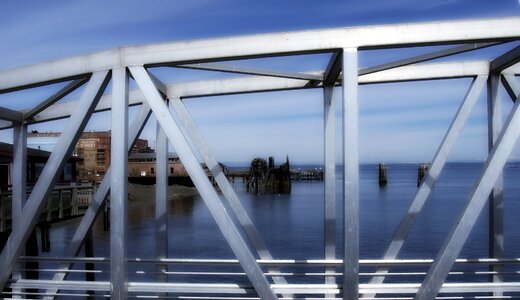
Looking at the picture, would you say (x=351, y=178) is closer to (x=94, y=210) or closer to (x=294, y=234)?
(x=94, y=210)

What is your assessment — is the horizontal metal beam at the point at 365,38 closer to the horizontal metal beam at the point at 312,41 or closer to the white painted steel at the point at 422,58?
the horizontal metal beam at the point at 312,41

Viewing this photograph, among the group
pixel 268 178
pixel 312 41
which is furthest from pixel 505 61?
pixel 268 178

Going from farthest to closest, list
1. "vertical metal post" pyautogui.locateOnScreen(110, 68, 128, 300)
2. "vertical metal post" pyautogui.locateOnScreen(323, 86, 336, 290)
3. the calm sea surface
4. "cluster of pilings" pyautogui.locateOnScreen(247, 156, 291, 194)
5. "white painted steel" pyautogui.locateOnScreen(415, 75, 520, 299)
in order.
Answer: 1. "cluster of pilings" pyautogui.locateOnScreen(247, 156, 291, 194)
2. the calm sea surface
3. "vertical metal post" pyautogui.locateOnScreen(323, 86, 336, 290)
4. "vertical metal post" pyautogui.locateOnScreen(110, 68, 128, 300)
5. "white painted steel" pyautogui.locateOnScreen(415, 75, 520, 299)

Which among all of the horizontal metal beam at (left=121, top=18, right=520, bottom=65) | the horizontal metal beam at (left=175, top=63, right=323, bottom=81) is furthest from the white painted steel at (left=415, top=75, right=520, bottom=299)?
the horizontal metal beam at (left=175, top=63, right=323, bottom=81)

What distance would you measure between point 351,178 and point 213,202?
154 cm

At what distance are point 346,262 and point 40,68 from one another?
449cm

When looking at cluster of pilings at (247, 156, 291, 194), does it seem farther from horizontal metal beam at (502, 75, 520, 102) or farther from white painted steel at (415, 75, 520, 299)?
white painted steel at (415, 75, 520, 299)

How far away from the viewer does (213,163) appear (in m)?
8.77

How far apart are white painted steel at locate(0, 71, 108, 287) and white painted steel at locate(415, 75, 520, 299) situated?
4.35 m

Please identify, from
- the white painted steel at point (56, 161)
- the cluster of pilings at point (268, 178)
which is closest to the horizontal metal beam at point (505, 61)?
the white painted steel at point (56, 161)

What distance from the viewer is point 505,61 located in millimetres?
7879

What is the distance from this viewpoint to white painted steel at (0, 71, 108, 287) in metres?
6.67

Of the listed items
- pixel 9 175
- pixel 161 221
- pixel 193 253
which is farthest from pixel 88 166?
pixel 161 221

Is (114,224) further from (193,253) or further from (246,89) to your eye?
(193,253)
